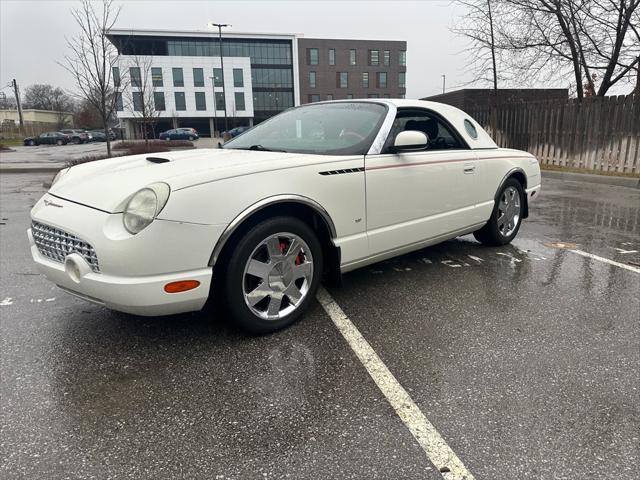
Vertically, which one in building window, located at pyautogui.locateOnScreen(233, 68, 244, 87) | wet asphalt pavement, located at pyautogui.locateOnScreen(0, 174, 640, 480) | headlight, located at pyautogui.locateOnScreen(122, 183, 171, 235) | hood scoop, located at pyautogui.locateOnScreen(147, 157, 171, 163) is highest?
building window, located at pyautogui.locateOnScreen(233, 68, 244, 87)

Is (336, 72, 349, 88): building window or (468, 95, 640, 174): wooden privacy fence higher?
(336, 72, 349, 88): building window

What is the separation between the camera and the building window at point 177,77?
67.1 meters

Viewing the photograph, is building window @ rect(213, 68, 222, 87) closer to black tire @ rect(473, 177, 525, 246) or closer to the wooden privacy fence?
the wooden privacy fence

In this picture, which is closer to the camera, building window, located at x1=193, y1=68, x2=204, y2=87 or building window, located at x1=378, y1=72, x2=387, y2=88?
building window, located at x1=193, y1=68, x2=204, y2=87

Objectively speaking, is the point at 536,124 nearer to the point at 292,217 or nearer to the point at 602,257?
the point at 602,257

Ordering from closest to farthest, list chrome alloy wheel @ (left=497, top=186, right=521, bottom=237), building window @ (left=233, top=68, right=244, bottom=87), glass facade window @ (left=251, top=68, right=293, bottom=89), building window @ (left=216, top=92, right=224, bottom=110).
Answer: chrome alloy wheel @ (left=497, top=186, right=521, bottom=237) → building window @ (left=233, top=68, right=244, bottom=87) → building window @ (left=216, top=92, right=224, bottom=110) → glass facade window @ (left=251, top=68, right=293, bottom=89)

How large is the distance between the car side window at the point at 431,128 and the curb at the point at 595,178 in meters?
7.95

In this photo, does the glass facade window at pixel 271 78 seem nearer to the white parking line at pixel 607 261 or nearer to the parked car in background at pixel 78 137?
the parked car in background at pixel 78 137

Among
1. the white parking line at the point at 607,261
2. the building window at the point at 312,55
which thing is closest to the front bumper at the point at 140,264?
the white parking line at the point at 607,261

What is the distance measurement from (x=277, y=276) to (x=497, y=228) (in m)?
3.03

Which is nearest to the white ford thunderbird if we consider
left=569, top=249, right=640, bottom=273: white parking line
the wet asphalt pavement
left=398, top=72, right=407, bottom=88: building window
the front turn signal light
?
the front turn signal light

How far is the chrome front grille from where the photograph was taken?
2.59 meters

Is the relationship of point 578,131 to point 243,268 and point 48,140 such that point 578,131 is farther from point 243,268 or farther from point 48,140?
point 48,140

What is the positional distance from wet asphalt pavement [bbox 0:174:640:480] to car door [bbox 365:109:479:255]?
0.50 m
